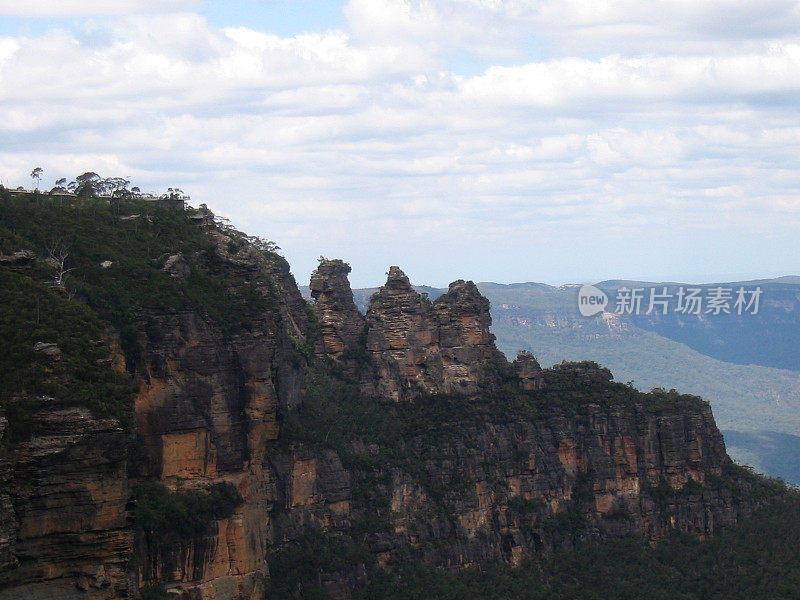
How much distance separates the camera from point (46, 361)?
39.2 metres

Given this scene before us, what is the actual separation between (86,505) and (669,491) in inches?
2492

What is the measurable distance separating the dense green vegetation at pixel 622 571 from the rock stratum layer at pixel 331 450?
882 mm

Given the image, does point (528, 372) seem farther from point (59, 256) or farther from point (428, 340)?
point (59, 256)

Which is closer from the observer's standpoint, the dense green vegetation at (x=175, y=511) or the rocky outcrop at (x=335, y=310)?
the dense green vegetation at (x=175, y=511)

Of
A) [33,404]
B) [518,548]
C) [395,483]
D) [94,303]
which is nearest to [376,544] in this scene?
[395,483]

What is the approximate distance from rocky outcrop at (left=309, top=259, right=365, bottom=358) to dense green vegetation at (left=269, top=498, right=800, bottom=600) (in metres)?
15.6

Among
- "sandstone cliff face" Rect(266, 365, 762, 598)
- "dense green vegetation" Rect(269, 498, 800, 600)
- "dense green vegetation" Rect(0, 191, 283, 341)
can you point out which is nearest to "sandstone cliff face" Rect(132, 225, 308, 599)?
"dense green vegetation" Rect(0, 191, 283, 341)

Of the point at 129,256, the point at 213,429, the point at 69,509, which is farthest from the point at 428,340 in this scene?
the point at 69,509

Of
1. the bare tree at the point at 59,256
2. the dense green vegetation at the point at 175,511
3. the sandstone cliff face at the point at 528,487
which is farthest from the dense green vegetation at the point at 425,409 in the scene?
the bare tree at the point at 59,256

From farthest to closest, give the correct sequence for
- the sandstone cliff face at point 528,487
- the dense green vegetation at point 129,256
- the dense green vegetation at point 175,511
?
the sandstone cliff face at point 528,487, the dense green vegetation at point 129,256, the dense green vegetation at point 175,511

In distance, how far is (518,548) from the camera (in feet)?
288

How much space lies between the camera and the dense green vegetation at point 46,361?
37.4m

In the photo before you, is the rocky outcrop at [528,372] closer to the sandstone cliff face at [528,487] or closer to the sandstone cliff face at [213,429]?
the sandstone cliff face at [528,487]

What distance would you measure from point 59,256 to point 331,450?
83.0ft
